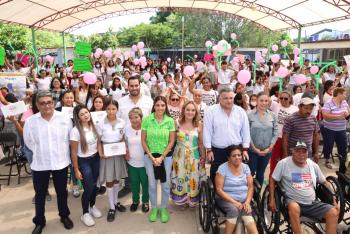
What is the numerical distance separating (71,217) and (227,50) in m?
5.78

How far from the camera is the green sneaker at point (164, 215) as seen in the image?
337cm

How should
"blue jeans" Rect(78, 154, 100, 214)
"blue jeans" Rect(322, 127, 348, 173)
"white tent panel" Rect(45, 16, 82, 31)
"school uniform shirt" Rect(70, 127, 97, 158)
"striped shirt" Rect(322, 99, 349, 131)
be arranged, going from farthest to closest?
"white tent panel" Rect(45, 16, 82, 31) < "blue jeans" Rect(322, 127, 348, 173) < "striped shirt" Rect(322, 99, 349, 131) < "blue jeans" Rect(78, 154, 100, 214) < "school uniform shirt" Rect(70, 127, 97, 158)

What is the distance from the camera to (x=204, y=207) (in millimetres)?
3102

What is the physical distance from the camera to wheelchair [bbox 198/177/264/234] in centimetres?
283

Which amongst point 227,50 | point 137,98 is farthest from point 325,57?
point 137,98

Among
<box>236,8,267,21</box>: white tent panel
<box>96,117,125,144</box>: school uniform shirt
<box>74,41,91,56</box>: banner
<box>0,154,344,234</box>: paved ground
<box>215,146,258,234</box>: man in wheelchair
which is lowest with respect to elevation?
<box>0,154,344,234</box>: paved ground

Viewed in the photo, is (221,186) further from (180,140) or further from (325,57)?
(325,57)

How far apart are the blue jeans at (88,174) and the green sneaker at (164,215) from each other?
843 millimetres

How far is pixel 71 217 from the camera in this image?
351cm

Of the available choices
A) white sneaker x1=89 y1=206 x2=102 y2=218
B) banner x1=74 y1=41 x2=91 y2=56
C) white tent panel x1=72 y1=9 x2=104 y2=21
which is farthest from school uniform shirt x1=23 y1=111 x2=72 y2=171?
white tent panel x1=72 y1=9 x2=104 y2=21

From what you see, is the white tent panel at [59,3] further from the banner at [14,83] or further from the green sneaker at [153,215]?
the green sneaker at [153,215]

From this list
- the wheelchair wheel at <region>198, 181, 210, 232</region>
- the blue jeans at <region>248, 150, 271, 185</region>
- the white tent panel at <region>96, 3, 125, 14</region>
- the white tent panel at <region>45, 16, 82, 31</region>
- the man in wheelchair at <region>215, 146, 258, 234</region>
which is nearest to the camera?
the man in wheelchair at <region>215, 146, 258, 234</region>

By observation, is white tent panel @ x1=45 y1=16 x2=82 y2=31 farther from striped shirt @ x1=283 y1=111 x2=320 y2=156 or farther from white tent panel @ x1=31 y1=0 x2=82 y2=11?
striped shirt @ x1=283 y1=111 x2=320 y2=156

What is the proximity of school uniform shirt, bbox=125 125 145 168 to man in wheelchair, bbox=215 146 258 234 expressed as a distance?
3.05 ft
